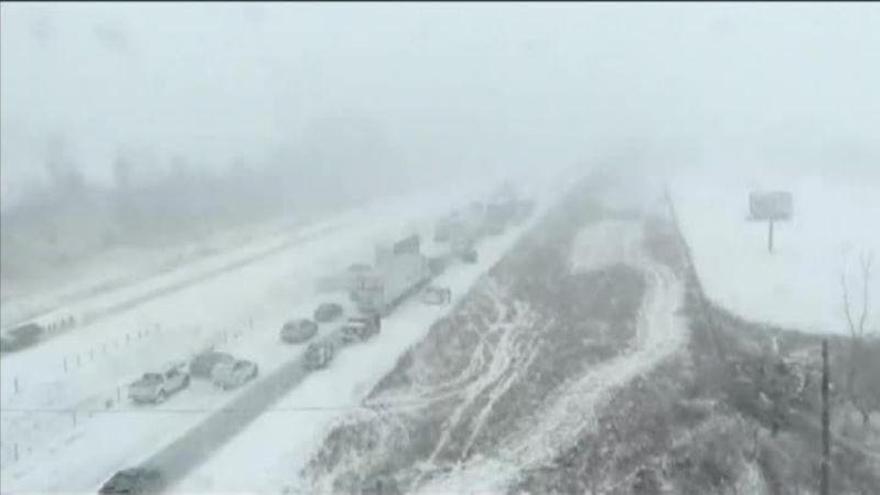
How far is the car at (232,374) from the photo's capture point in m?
30.5

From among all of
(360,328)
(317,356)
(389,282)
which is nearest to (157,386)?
(317,356)

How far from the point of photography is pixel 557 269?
47312mm

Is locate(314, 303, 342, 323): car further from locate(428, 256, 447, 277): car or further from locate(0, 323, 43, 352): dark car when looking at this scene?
locate(0, 323, 43, 352): dark car

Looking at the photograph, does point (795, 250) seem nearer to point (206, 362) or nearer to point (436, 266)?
point (436, 266)

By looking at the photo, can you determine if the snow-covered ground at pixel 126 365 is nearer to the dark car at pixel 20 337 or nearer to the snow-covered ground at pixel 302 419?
the dark car at pixel 20 337

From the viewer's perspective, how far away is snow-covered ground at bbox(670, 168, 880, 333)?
27.2m

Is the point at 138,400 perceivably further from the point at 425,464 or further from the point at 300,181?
the point at 300,181

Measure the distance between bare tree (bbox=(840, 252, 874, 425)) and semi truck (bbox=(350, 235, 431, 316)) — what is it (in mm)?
17505

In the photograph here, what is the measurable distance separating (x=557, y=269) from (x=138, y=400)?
74.1 ft

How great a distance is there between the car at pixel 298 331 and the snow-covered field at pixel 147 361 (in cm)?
48

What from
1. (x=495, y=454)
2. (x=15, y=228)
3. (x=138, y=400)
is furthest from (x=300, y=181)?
(x=495, y=454)

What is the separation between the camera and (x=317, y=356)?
105ft

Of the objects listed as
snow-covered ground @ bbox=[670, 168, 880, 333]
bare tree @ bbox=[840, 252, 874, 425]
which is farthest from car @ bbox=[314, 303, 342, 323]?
bare tree @ bbox=[840, 252, 874, 425]

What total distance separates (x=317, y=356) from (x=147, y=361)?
6481 millimetres
